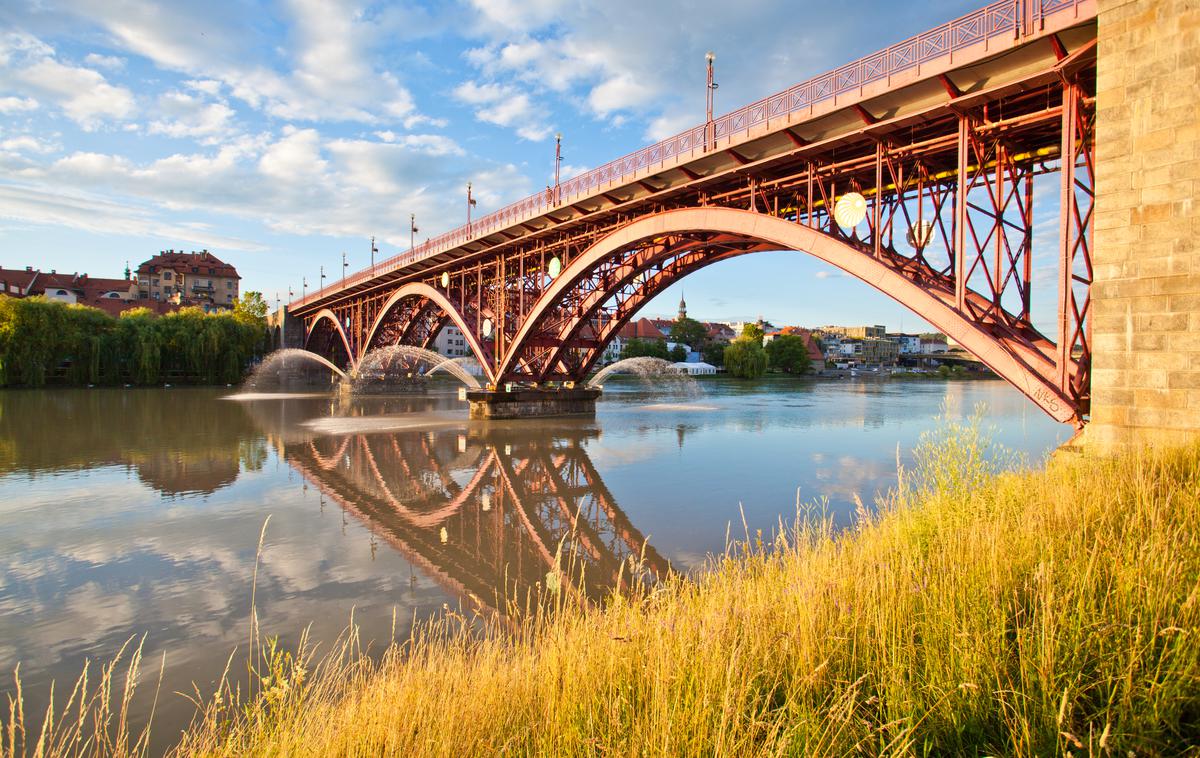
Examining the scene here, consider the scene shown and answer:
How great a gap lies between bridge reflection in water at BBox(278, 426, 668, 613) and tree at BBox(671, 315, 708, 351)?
91.0 meters

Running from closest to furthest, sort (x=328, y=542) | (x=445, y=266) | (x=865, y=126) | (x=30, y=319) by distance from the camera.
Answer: (x=328, y=542) → (x=865, y=126) → (x=445, y=266) → (x=30, y=319)

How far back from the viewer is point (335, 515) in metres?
10.5

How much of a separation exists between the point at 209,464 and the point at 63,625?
10315 millimetres

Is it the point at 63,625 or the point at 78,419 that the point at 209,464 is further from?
the point at 78,419

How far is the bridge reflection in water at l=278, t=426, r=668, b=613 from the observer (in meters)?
7.34

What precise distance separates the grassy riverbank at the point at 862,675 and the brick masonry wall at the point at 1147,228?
4.54 metres

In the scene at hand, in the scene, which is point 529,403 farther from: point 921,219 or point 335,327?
point 335,327

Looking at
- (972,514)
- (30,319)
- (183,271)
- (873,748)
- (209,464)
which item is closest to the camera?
(873,748)

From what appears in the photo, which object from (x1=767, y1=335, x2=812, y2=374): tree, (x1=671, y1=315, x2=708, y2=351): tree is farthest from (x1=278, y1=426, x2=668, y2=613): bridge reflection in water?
(x1=671, y1=315, x2=708, y2=351): tree

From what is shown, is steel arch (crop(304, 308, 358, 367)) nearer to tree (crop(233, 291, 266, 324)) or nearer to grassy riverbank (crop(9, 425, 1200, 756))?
tree (crop(233, 291, 266, 324))

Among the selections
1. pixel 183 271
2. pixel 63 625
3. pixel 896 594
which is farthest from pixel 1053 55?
pixel 183 271

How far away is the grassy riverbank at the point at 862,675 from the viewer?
7.39ft

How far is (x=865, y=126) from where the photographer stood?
1322 cm

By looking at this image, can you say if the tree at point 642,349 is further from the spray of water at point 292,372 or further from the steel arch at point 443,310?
the steel arch at point 443,310
